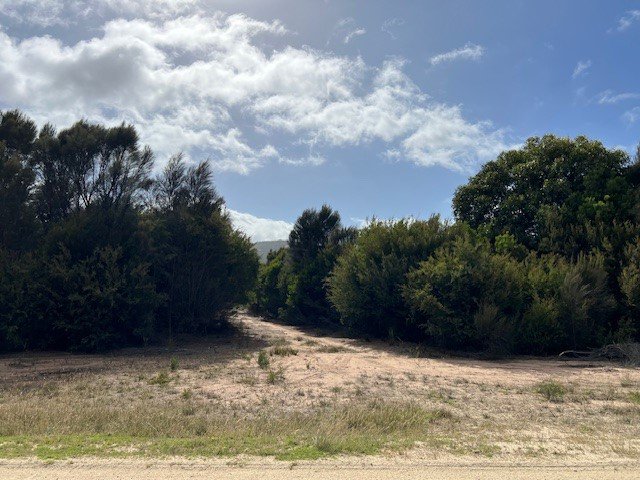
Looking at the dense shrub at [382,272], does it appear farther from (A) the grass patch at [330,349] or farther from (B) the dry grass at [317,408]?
(B) the dry grass at [317,408]

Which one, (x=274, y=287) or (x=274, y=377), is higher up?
(x=274, y=287)

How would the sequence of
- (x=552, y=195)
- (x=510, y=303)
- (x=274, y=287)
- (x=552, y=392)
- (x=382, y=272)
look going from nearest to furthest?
1. (x=552, y=392)
2. (x=510, y=303)
3. (x=382, y=272)
4. (x=552, y=195)
5. (x=274, y=287)

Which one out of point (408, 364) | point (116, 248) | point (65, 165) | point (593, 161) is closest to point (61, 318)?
point (116, 248)

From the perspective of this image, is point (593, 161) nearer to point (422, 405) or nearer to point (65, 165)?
point (422, 405)

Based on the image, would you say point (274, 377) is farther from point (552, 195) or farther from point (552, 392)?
point (552, 195)

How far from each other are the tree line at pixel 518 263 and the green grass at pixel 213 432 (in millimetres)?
13306

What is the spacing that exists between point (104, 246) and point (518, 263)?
20.3m

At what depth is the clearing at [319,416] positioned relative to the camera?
6160 millimetres

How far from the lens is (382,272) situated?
1013 inches

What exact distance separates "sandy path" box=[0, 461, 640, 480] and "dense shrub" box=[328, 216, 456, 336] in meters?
19.0

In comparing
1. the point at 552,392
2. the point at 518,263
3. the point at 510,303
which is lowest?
the point at 552,392

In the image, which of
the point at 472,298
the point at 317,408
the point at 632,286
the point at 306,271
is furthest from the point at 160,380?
the point at 306,271

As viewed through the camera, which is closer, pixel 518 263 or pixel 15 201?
pixel 15 201

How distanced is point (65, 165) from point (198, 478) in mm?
25417
